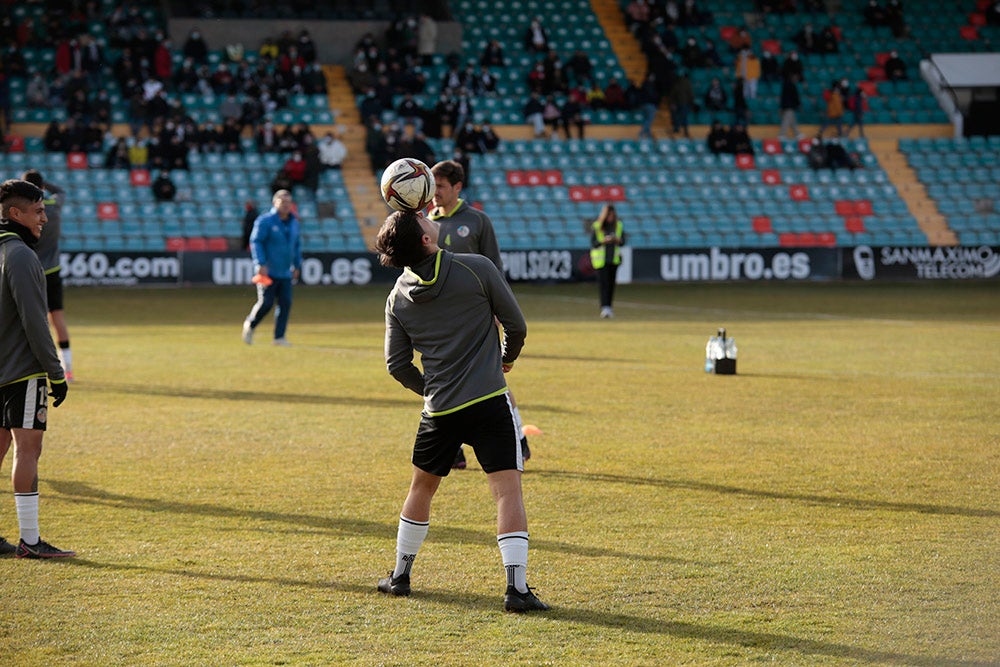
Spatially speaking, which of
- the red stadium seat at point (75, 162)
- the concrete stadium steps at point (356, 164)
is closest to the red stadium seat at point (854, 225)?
the concrete stadium steps at point (356, 164)

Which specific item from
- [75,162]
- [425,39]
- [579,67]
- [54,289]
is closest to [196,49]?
[75,162]

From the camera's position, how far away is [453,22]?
4350 centimetres

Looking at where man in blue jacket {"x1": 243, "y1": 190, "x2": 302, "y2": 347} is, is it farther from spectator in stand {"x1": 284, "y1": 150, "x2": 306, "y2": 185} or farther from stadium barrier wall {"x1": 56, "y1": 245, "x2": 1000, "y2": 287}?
spectator in stand {"x1": 284, "y1": 150, "x2": 306, "y2": 185}

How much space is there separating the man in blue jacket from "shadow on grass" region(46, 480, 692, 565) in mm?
9377

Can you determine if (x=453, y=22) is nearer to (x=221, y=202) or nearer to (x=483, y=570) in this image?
(x=221, y=202)

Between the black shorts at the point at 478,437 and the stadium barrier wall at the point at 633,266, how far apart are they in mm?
26427

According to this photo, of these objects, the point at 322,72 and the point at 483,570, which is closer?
the point at 483,570

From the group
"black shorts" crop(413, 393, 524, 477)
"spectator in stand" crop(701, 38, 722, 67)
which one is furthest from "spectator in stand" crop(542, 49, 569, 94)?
"black shorts" crop(413, 393, 524, 477)

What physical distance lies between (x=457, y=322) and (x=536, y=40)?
37923mm

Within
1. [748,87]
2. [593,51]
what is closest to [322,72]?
[593,51]

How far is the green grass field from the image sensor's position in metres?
6.16

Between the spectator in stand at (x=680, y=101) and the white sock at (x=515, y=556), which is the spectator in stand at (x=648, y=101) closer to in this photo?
the spectator in stand at (x=680, y=101)

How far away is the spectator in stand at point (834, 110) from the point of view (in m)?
42.3

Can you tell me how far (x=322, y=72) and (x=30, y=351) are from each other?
110 ft
